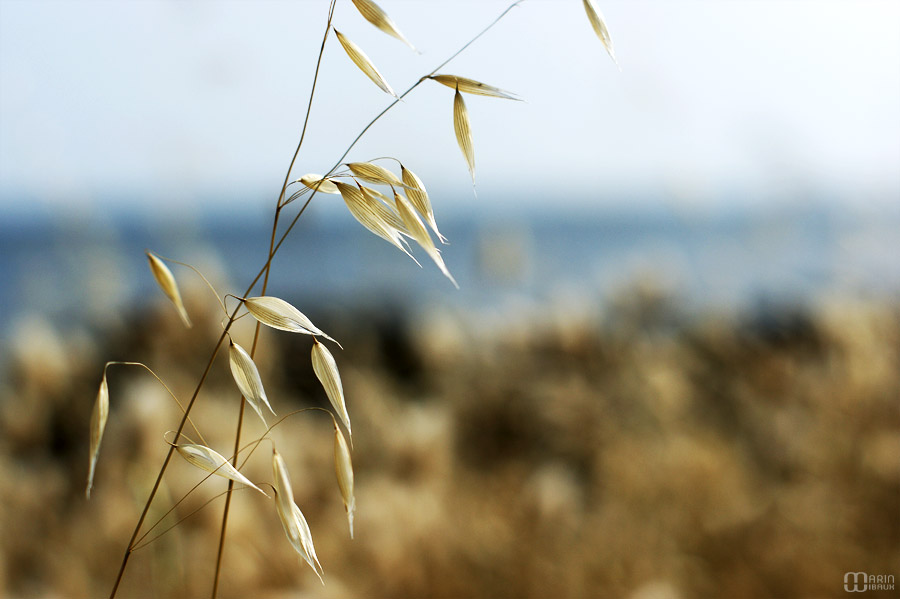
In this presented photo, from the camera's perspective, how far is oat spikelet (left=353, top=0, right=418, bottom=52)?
0.17 m

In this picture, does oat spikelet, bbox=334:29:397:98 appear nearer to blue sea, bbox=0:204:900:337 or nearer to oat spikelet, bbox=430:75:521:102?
oat spikelet, bbox=430:75:521:102

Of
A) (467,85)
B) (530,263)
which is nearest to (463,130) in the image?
(467,85)

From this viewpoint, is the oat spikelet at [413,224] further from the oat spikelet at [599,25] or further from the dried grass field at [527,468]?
the dried grass field at [527,468]

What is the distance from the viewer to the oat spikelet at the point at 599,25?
0.61 feet

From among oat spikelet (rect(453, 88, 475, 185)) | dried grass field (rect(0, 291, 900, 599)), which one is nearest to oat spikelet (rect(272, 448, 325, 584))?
oat spikelet (rect(453, 88, 475, 185))

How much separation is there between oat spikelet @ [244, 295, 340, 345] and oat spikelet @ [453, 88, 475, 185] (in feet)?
0.22

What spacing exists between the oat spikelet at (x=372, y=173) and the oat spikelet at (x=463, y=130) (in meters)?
0.02

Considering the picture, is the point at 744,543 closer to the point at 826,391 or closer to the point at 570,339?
the point at 826,391

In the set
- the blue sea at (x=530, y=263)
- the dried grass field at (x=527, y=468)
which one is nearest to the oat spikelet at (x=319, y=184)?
the dried grass field at (x=527, y=468)

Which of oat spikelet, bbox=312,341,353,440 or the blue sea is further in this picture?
the blue sea

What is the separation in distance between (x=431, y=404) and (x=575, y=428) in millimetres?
161

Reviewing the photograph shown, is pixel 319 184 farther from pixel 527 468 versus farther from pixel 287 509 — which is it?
pixel 527 468

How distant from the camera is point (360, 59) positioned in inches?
7.5

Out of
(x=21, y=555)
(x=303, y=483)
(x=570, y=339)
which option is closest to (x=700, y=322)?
(x=570, y=339)
